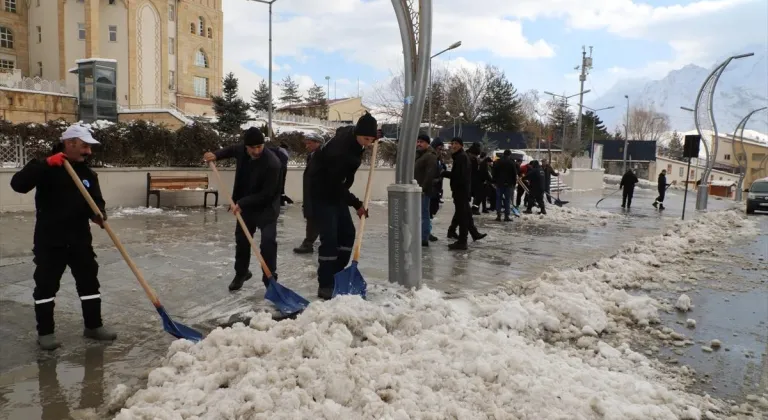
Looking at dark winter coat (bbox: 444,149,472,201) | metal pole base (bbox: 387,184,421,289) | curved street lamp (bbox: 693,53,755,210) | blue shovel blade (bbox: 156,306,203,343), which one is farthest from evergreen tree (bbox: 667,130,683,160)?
blue shovel blade (bbox: 156,306,203,343)

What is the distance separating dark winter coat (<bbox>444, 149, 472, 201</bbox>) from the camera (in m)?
8.86

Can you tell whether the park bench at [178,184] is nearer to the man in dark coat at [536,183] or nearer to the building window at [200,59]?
the man in dark coat at [536,183]

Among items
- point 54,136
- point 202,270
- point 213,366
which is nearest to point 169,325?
point 213,366

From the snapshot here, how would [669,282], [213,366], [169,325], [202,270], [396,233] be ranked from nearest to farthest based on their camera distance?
1. [213,366]
2. [169,325]
3. [396,233]
4. [202,270]
5. [669,282]

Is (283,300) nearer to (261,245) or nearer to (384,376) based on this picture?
(261,245)

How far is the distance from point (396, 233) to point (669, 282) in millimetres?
4109

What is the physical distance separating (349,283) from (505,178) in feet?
29.5

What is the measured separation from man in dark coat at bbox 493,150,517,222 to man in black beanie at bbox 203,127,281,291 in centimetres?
837

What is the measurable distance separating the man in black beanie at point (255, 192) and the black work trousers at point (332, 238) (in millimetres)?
588

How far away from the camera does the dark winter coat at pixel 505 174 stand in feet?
43.0

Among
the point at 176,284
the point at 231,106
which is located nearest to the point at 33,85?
the point at 231,106

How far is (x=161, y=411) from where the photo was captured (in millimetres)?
2930

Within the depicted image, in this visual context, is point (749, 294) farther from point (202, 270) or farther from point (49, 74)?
point (49, 74)

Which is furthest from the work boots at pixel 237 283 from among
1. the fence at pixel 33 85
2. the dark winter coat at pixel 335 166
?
the fence at pixel 33 85
